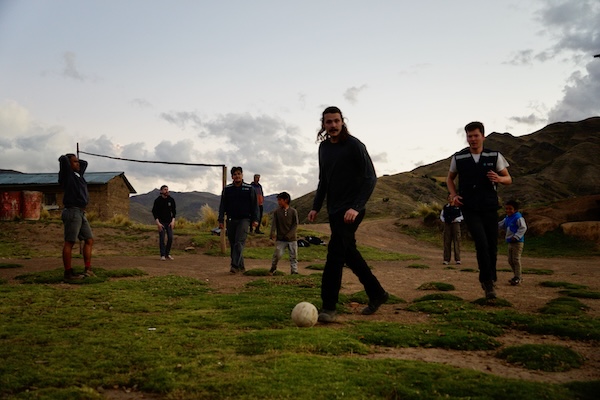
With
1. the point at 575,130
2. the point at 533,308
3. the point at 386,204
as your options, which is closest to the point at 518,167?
the point at 575,130

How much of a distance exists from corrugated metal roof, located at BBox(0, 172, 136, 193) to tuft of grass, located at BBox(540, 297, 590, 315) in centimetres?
3736

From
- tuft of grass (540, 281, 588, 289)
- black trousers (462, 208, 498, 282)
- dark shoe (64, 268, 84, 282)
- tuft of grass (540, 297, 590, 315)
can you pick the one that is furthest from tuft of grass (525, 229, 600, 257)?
dark shoe (64, 268, 84, 282)

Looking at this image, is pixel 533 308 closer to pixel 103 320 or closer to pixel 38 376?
pixel 103 320

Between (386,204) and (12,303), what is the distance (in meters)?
47.9

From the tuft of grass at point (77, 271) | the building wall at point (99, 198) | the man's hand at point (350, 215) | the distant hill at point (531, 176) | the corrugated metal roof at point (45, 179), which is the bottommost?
the tuft of grass at point (77, 271)

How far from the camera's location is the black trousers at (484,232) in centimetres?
729

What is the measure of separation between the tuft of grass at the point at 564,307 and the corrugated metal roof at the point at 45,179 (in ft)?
123

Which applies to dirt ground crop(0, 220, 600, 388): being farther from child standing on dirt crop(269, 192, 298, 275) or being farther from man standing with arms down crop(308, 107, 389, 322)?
child standing on dirt crop(269, 192, 298, 275)

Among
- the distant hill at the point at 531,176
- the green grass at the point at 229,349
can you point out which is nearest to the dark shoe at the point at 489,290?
the green grass at the point at 229,349

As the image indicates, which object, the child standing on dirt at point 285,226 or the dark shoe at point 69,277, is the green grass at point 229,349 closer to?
the dark shoe at point 69,277

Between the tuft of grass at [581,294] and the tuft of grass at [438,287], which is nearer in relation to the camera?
the tuft of grass at [581,294]

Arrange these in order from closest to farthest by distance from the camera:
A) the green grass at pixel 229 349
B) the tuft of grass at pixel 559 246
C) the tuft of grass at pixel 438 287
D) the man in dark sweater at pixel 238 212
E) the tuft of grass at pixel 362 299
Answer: the green grass at pixel 229 349
the tuft of grass at pixel 362 299
the tuft of grass at pixel 438 287
the man in dark sweater at pixel 238 212
the tuft of grass at pixel 559 246

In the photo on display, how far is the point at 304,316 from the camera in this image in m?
5.57

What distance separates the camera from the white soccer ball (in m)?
5.57
